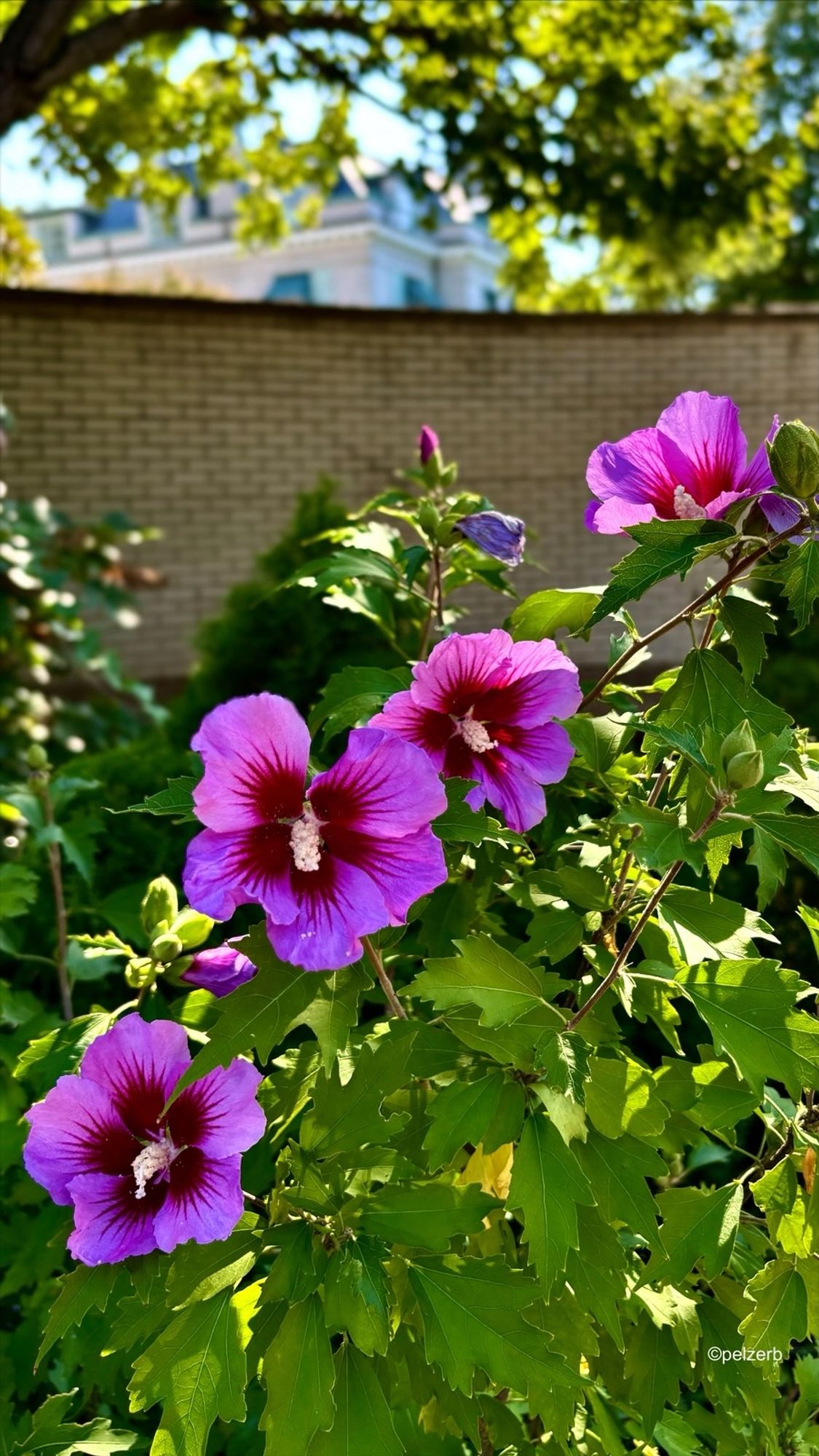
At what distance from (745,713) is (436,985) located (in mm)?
328

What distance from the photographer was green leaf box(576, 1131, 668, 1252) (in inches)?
36.8

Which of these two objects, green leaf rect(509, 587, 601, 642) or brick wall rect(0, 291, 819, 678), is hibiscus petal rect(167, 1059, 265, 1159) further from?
brick wall rect(0, 291, 819, 678)

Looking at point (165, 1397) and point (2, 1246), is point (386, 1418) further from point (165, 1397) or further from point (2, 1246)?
point (2, 1246)

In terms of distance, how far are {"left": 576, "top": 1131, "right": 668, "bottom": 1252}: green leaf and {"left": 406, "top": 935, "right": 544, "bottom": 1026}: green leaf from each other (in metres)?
0.16

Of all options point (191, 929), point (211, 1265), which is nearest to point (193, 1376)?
point (211, 1265)

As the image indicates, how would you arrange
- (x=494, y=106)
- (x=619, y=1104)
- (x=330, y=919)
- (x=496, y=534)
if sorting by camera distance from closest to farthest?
(x=330, y=919) → (x=619, y=1104) → (x=496, y=534) → (x=494, y=106)

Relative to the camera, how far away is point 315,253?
2769 centimetres

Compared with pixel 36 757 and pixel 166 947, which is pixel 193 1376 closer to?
pixel 166 947

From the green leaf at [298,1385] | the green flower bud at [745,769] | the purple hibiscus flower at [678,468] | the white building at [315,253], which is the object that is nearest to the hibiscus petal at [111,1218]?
the green leaf at [298,1385]

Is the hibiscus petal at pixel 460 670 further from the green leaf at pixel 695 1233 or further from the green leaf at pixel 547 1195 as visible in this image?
the green leaf at pixel 695 1233

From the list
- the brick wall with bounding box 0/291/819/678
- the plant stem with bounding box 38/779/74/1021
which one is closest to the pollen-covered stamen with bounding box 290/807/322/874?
the plant stem with bounding box 38/779/74/1021

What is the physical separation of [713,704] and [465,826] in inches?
9.1

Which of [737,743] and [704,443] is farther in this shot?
[704,443]

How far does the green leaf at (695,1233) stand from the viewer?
986mm
